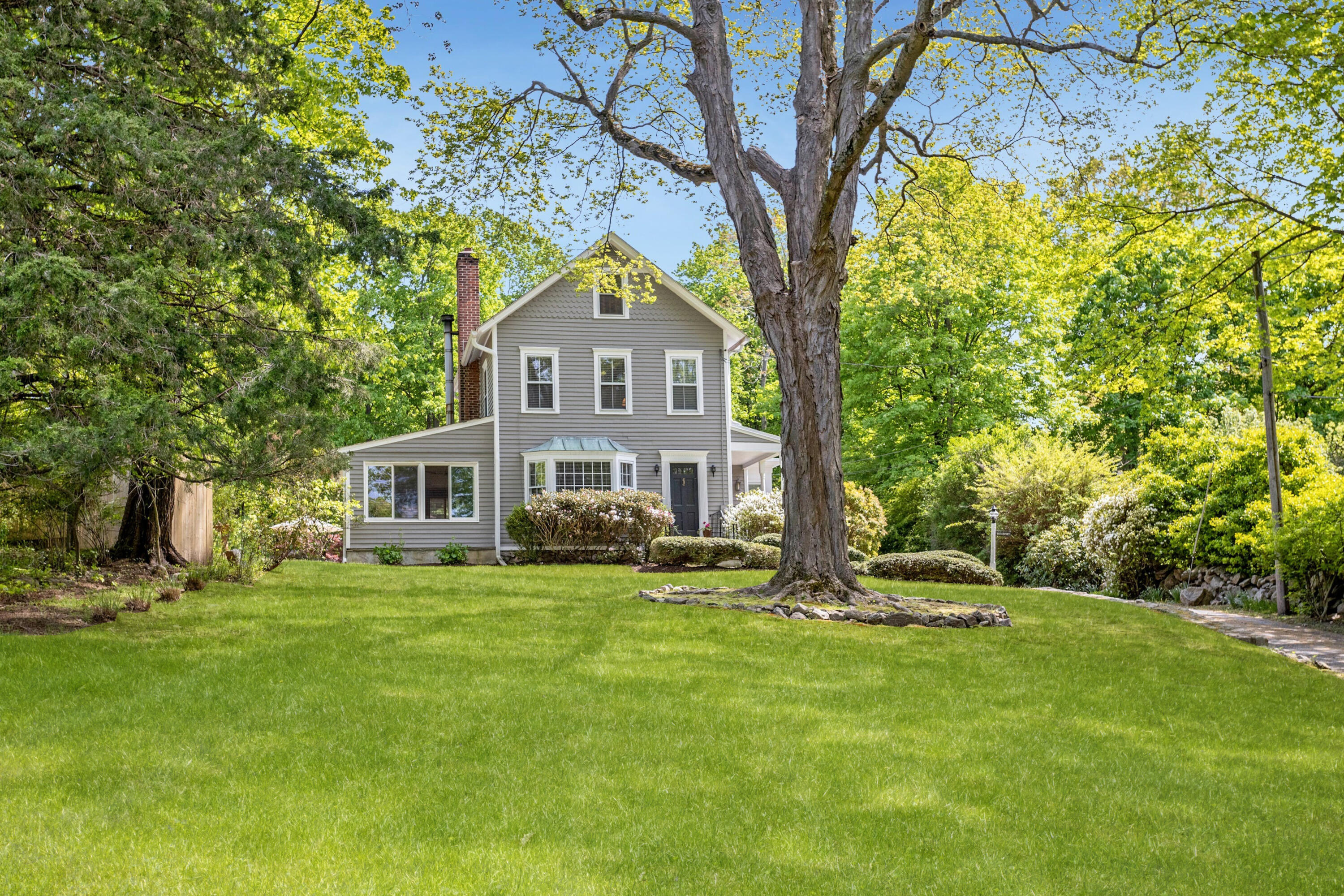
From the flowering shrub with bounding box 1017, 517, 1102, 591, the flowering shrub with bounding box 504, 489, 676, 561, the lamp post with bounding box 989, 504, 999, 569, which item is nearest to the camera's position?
the lamp post with bounding box 989, 504, 999, 569

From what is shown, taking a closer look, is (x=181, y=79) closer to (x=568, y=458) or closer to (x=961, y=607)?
(x=961, y=607)

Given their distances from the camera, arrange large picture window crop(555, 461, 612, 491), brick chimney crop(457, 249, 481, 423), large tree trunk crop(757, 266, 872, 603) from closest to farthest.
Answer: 1. large tree trunk crop(757, 266, 872, 603)
2. large picture window crop(555, 461, 612, 491)
3. brick chimney crop(457, 249, 481, 423)

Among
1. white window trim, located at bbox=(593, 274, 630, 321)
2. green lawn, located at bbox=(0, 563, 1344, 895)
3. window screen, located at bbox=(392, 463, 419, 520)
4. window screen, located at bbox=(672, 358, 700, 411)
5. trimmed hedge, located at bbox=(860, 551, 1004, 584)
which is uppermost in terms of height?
white window trim, located at bbox=(593, 274, 630, 321)

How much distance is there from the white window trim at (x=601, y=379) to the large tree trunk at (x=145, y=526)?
12.2 meters

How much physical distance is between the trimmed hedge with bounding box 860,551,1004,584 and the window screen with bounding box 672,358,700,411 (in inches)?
360

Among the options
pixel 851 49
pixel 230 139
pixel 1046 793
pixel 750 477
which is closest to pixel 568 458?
pixel 750 477

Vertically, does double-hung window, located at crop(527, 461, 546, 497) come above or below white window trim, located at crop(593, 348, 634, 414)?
below

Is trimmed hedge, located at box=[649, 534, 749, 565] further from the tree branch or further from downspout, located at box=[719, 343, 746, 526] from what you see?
the tree branch

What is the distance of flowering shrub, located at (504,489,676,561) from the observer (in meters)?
22.6

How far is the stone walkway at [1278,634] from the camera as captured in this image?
9570mm

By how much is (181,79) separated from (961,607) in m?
10.1

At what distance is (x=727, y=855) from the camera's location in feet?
13.3

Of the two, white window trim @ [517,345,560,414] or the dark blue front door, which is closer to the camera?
white window trim @ [517,345,560,414]

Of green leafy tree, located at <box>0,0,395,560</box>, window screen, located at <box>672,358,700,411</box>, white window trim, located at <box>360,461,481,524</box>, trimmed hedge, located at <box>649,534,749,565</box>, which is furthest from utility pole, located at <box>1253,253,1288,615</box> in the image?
white window trim, located at <box>360,461,481,524</box>
